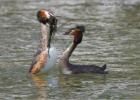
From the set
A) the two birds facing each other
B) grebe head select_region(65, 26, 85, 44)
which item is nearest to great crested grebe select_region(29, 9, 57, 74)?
the two birds facing each other

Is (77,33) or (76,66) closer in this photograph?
(76,66)

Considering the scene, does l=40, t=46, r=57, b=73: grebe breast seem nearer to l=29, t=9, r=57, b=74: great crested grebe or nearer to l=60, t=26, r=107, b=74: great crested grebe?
l=29, t=9, r=57, b=74: great crested grebe

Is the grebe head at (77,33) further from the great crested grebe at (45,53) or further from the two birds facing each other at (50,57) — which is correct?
the great crested grebe at (45,53)

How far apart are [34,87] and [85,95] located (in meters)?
1.36

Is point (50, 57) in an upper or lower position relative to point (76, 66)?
upper

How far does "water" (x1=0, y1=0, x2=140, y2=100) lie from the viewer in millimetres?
13898

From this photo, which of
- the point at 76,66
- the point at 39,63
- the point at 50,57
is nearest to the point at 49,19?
the point at 50,57

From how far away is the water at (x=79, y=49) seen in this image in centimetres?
Answer: 1390

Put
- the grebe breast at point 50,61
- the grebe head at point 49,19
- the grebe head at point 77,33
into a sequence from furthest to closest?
the grebe head at point 77,33 → the grebe head at point 49,19 → the grebe breast at point 50,61

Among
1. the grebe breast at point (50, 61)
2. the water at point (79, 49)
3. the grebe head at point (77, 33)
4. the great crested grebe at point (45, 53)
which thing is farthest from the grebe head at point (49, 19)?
the water at point (79, 49)

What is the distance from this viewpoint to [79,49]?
1842 cm

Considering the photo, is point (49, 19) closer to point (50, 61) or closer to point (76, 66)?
point (50, 61)

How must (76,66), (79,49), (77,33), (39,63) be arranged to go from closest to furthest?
1. (76,66)
2. (39,63)
3. (77,33)
4. (79,49)

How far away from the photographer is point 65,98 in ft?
43.6
